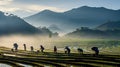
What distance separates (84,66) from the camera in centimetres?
5881

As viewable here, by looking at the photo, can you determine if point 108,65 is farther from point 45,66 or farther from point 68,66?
point 45,66

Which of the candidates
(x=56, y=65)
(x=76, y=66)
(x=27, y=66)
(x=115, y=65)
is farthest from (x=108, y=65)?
(x=27, y=66)

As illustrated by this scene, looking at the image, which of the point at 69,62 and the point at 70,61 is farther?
the point at 70,61

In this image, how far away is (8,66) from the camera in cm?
6481

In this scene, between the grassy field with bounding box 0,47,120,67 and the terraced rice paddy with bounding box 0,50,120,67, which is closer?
the terraced rice paddy with bounding box 0,50,120,67

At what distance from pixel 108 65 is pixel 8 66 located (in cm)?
→ 2023

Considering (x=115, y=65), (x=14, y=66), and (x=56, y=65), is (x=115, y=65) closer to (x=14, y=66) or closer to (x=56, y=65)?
(x=56, y=65)

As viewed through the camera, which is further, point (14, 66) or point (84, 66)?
point (14, 66)

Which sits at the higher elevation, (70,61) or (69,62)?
(70,61)

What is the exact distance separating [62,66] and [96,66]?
22.3 ft

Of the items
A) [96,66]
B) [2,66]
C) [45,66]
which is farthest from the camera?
[2,66]

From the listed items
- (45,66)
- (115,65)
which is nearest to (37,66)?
(45,66)

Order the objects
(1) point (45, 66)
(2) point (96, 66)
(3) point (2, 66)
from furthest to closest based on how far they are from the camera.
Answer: (3) point (2, 66), (1) point (45, 66), (2) point (96, 66)

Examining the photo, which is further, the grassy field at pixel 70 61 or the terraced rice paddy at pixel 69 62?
the grassy field at pixel 70 61
